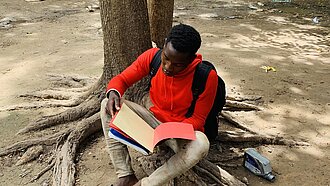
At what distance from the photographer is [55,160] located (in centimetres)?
354

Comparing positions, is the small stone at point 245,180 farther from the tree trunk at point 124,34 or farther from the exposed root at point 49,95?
the exposed root at point 49,95

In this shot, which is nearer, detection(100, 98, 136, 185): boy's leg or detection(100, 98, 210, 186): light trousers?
detection(100, 98, 210, 186): light trousers

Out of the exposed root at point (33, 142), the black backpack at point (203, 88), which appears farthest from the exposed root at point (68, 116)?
the black backpack at point (203, 88)

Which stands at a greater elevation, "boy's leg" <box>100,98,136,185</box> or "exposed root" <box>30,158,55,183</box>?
"boy's leg" <box>100,98,136,185</box>

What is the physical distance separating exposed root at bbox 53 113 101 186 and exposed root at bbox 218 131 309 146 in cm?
125

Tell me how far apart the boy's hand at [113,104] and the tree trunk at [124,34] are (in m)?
0.83

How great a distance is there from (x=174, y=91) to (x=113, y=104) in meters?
0.46

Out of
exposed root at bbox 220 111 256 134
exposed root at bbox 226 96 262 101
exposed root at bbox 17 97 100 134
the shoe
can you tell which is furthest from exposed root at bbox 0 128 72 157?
exposed root at bbox 226 96 262 101

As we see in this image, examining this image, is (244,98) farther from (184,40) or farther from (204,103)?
(184,40)

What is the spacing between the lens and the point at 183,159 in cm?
268

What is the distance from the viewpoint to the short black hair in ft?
8.54

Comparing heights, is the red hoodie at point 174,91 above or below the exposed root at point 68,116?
above

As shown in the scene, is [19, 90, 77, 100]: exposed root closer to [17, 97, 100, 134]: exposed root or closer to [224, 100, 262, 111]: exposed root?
[17, 97, 100, 134]: exposed root

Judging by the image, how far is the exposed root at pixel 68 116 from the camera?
401 centimetres
